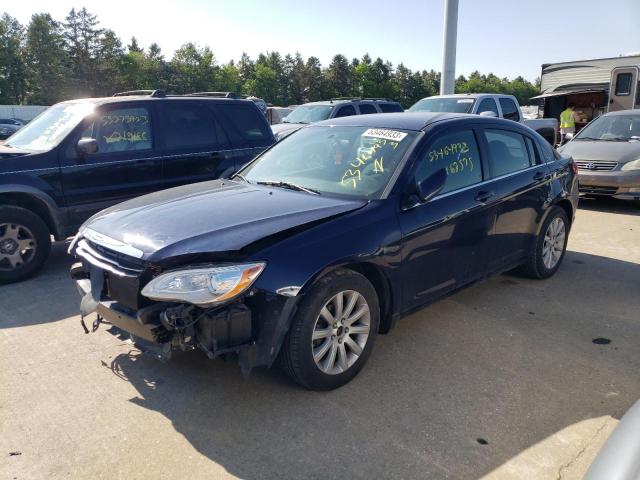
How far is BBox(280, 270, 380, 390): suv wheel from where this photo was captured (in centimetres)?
308

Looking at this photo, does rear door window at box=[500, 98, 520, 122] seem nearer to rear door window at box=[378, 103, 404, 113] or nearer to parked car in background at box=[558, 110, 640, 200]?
parked car in background at box=[558, 110, 640, 200]

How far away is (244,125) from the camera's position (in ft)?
23.7

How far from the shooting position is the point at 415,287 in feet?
→ 12.4

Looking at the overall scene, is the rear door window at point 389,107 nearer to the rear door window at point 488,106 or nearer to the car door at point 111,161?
the rear door window at point 488,106

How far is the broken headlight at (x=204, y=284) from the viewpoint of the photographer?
2.84 metres

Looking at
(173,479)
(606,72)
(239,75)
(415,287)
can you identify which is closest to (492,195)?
(415,287)

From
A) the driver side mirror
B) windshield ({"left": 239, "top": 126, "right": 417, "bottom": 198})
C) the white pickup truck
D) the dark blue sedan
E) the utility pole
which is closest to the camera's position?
the dark blue sedan

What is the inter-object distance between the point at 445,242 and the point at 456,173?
0.60 metres

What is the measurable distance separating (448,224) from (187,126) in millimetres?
3970

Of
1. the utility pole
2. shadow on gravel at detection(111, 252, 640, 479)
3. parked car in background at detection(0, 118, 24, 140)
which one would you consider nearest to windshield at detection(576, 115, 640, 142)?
shadow on gravel at detection(111, 252, 640, 479)

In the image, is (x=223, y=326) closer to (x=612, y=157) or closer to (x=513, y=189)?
(x=513, y=189)

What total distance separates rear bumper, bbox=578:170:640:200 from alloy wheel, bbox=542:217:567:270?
154 inches

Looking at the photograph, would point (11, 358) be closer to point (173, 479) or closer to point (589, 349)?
point (173, 479)

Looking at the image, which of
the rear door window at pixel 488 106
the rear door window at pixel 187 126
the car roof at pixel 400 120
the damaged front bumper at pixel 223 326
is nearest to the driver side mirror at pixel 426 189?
the car roof at pixel 400 120
